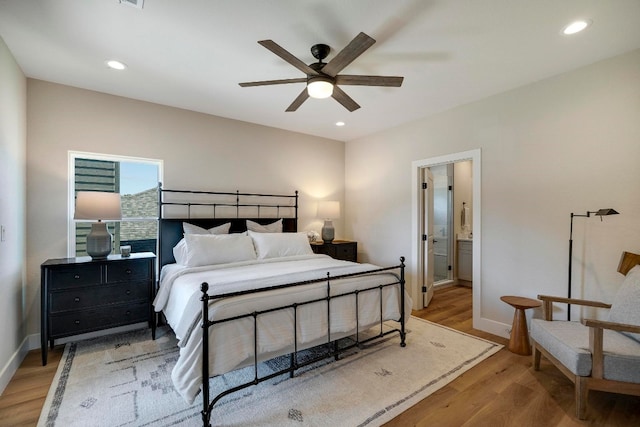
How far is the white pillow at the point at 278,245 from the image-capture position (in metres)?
3.70

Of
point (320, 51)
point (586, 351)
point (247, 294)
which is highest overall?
point (320, 51)

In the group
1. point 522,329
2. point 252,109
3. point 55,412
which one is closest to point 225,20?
point 252,109

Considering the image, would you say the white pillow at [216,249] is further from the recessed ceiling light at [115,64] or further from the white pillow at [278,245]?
the recessed ceiling light at [115,64]

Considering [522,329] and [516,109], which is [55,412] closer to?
[522,329]

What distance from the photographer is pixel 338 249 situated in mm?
4770

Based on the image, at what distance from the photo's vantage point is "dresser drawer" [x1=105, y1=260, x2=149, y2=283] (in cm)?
298

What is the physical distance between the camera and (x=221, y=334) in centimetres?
195

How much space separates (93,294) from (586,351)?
4237mm

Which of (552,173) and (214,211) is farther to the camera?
(214,211)

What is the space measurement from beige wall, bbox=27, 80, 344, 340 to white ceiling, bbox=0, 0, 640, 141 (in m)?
0.25

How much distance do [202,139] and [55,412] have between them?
3.19 metres

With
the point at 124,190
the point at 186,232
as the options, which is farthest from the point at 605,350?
the point at 124,190

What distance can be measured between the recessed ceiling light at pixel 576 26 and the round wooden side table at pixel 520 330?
2.42 meters

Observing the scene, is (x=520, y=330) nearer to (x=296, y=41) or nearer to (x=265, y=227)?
(x=265, y=227)
